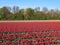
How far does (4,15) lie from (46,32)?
28.8m

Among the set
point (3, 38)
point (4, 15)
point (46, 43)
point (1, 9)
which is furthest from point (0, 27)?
point (1, 9)

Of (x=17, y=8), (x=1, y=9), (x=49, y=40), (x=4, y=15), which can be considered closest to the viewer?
(x=49, y=40)

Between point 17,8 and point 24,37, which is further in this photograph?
point 17,8

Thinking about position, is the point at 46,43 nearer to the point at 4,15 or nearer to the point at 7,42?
the point at 7,42

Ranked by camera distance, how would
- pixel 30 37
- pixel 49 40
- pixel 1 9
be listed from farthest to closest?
pixel 1 9 → pixel 30 37 → pixel 49 40

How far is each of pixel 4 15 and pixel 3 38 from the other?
97.0 ft

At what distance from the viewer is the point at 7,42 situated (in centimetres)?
473

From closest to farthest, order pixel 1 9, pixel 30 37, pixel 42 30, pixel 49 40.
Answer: pixel 49 40 → pixel 30 37 → pixel 42 30 → pixel 1 9

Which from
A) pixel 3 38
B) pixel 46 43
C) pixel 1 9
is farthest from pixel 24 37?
pixel 1 9

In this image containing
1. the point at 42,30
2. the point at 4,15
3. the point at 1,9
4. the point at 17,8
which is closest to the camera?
the point at 42,30

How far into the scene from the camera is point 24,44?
458 centimetres

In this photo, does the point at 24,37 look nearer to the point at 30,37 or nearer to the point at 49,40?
the point at 30,37

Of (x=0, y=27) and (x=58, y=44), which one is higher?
(x=0, y=27)

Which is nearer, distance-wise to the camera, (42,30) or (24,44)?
(24,44)
